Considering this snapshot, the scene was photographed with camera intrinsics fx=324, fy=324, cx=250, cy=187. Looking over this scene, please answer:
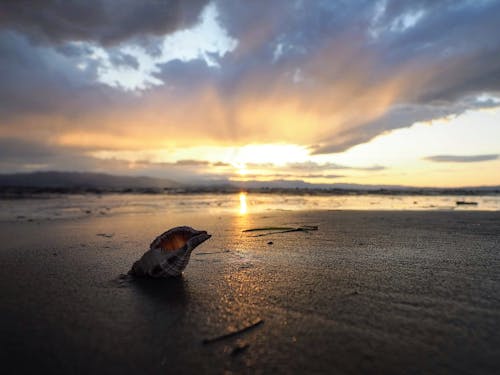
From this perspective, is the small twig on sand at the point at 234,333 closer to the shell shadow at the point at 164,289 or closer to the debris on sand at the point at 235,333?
the debris on sand at the point at 235,333

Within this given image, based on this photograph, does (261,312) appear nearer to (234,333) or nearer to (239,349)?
(234,333)

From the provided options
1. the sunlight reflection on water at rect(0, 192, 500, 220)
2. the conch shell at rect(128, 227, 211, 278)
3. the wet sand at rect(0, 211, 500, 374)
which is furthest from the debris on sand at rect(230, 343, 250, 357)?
the sunlight reflection on water at rect(0, 192, 500, 220)

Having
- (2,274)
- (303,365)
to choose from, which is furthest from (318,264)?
(2,274)

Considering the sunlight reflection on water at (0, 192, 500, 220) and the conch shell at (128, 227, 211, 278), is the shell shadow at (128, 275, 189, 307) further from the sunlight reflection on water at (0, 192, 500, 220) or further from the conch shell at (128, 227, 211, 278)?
the sunlight reflection on water at (0, 192, 500, 220)

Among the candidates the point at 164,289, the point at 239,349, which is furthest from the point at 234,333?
the point at 164,289

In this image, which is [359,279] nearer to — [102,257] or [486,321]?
[486,321]

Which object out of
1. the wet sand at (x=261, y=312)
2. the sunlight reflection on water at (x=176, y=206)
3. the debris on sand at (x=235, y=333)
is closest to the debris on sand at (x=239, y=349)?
the wet sand at (x=261, y=312)
